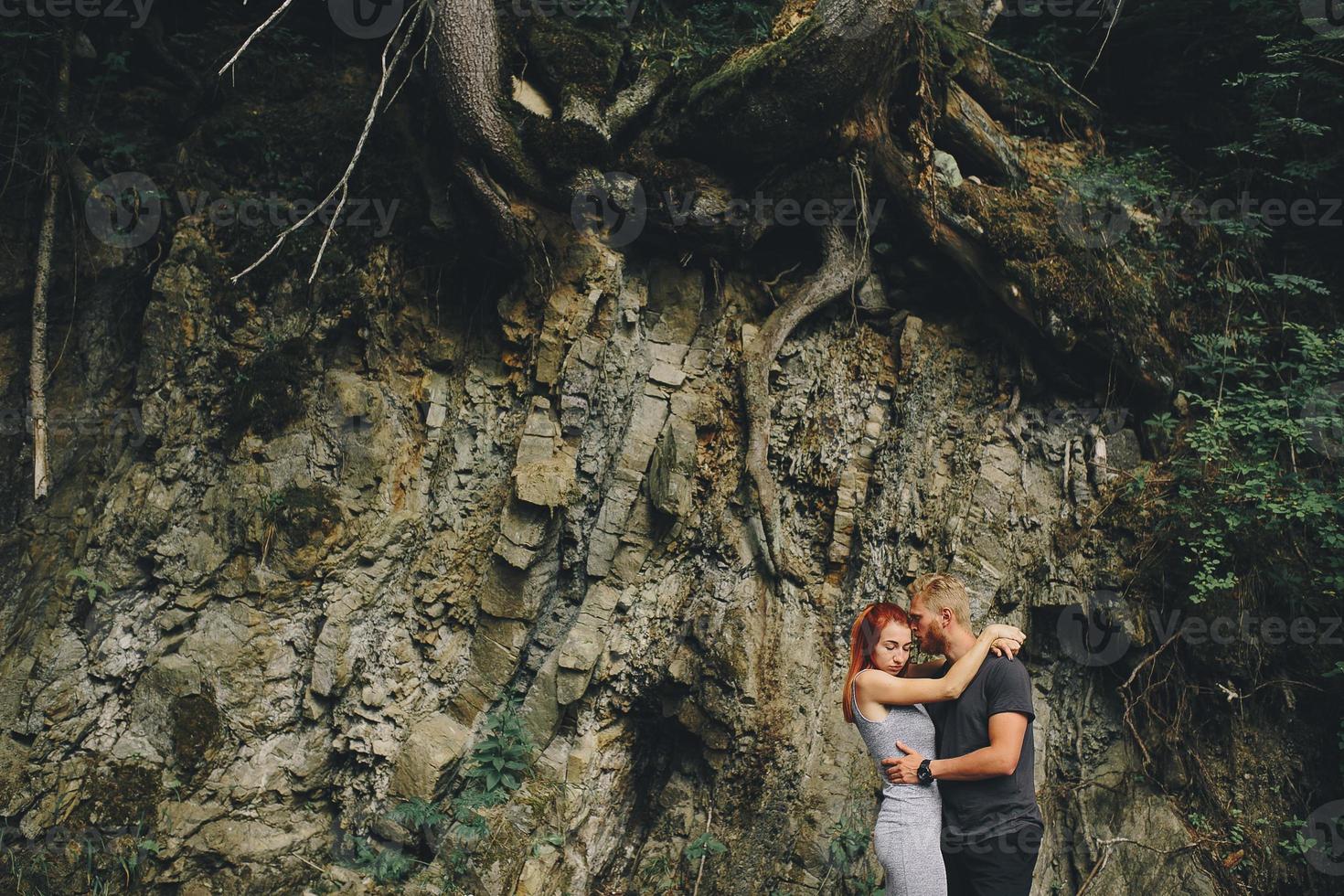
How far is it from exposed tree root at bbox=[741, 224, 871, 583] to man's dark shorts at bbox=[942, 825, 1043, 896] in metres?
2.28

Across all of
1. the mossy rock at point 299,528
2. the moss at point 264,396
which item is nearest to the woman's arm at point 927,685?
the mossy rock at point 299,528

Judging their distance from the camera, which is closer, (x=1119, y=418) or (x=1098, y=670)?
(x=1098, y=670)

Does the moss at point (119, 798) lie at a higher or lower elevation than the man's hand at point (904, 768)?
lower

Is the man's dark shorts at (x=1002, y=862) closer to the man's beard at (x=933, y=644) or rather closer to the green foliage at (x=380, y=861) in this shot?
the man's beard at (x=933, y=644)

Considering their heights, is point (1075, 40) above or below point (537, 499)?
above

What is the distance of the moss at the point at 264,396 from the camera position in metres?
5.32

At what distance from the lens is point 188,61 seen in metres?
5.84

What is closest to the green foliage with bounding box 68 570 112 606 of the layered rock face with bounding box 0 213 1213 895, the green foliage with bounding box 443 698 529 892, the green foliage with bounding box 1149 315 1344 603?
the layered rock face with bounding box 0 213 1213 895

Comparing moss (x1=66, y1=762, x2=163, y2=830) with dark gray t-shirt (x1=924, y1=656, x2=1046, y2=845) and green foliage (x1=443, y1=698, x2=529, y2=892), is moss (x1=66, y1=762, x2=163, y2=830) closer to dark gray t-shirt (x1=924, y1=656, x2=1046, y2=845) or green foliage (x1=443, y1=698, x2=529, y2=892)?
green foliage (x1=443, y1=698, x2=529, y2=892)

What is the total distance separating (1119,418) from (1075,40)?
153 inches

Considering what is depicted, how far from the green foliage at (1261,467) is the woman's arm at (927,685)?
2.65 meters

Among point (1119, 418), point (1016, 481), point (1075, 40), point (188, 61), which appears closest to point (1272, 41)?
point (1075, 40)

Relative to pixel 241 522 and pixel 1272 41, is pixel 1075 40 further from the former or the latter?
pixel 241 522

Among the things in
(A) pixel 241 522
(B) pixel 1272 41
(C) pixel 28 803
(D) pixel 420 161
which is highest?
(B) pixel 1272 41
